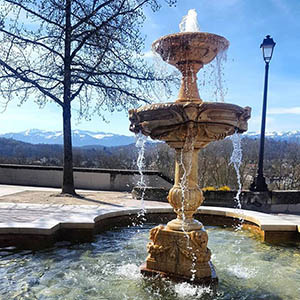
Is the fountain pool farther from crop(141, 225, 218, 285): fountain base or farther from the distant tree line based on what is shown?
the distant tree line

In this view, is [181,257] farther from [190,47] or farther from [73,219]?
[73,219]

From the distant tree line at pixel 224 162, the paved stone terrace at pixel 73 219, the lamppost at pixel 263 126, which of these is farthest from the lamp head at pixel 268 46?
the distant tree line at pixel 224 162

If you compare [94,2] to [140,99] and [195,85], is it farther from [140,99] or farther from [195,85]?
[195,85]

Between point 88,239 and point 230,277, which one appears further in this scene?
point 88,239

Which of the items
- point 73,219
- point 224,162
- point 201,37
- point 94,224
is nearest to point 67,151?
point 73,219

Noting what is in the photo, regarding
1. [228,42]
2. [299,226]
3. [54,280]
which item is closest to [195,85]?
[228,42]

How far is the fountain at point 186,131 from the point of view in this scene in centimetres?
367

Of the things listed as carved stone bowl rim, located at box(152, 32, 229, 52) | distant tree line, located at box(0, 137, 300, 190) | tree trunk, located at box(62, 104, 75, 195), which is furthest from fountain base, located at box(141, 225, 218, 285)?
distant tree line, located at box(0, 137, 300, 190)

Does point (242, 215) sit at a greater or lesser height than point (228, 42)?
lesser

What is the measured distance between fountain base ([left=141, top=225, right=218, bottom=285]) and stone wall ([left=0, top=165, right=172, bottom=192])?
406 inches

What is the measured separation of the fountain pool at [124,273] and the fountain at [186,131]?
268 millimetres

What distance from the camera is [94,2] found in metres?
12.2

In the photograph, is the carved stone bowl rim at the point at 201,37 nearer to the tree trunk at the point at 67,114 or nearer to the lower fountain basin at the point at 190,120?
the lower fountain basin at the point at 190,120

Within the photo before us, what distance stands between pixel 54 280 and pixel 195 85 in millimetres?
3176
